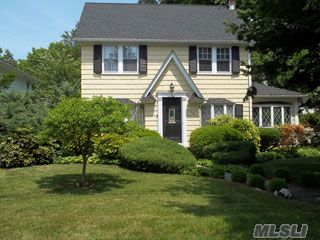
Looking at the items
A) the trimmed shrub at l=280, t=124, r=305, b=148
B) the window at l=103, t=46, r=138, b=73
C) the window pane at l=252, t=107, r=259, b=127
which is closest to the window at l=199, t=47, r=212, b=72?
the window at l=103, t=46, r=138, b=73

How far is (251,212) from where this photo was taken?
8.61m

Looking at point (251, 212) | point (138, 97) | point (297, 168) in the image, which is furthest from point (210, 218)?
point (138, 97)

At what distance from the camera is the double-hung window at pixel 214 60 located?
23.7 metres

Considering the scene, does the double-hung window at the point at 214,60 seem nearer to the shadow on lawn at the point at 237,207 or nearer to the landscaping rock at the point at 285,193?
the shadow on lawn at the point at 237,207

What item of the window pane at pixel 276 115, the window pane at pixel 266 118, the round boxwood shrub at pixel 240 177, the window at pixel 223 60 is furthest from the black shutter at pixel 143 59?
the round boxwood shrub at pixel 240 177

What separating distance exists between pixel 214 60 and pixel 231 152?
723 centimetres

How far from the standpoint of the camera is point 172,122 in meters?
23.2

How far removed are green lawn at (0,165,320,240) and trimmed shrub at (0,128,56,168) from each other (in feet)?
8.54

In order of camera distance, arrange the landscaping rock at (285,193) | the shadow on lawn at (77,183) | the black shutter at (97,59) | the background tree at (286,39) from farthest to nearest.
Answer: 1. the black shutter at (97,59)
2. the shadow on lawn at (77,183)
3. the landscaping rock at (285,193)
4. the background tree at (286,39)

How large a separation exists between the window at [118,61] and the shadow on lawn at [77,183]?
363 inches

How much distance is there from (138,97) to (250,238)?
1682cm

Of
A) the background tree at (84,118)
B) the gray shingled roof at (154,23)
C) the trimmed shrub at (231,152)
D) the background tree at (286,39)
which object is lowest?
the trimmed shrub at (231,152)

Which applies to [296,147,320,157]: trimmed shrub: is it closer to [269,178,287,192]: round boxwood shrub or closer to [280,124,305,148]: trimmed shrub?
[280,124,305,148]: trimmed shrub

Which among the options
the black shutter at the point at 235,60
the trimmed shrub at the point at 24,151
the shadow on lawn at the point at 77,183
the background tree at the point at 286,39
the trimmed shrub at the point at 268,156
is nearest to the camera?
the background tree at the point at 286,39
